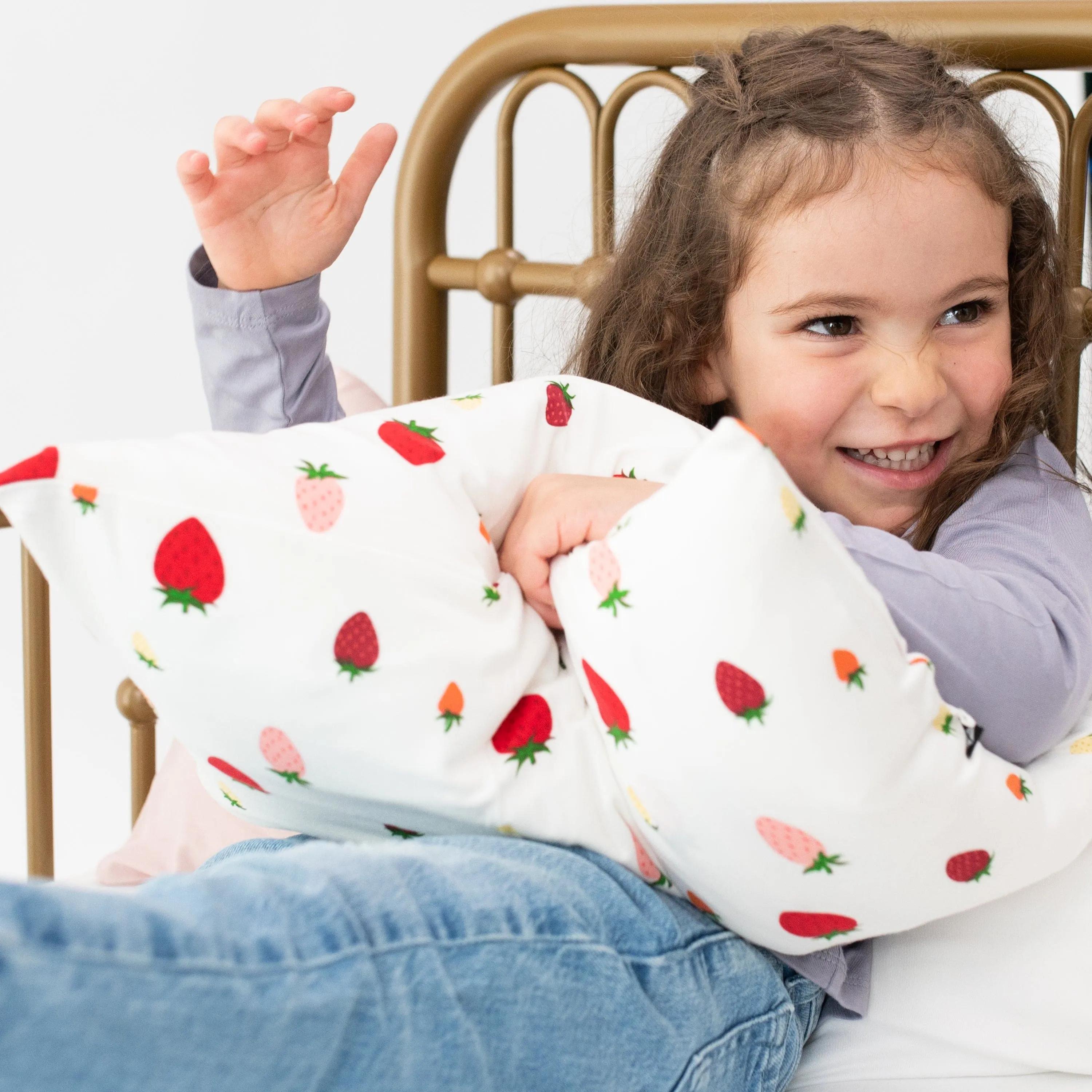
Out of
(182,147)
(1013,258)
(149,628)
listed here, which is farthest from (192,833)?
(182,147)

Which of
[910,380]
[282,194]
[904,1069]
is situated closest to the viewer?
[904,1069]

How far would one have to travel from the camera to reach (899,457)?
93 centimetres

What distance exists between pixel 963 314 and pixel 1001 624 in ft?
0.88

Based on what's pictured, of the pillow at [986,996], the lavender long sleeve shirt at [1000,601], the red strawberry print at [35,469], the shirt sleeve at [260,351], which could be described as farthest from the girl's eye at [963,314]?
the red strawberry print at [35,469]

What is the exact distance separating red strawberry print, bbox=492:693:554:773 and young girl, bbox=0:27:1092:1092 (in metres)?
0.05

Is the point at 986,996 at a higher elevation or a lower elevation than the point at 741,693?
A: lower

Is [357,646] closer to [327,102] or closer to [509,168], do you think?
[327,102]

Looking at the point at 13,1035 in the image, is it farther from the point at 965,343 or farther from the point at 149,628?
the point at 965,343

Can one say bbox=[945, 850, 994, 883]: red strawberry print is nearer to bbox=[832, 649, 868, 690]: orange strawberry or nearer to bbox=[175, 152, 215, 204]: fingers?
bbox=[832, 649, 868, 690]: orange strawberry

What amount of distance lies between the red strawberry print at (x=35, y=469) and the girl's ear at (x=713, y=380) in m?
0.53

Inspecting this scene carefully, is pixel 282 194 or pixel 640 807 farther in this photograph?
pixel 282 194

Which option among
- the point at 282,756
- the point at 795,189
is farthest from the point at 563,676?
the point at 795,189

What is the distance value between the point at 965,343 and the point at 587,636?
416 mm

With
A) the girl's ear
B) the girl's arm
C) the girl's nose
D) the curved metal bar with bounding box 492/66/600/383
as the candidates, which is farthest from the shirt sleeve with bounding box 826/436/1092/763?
the curved metal bar with bounding box 492/66/600/383
